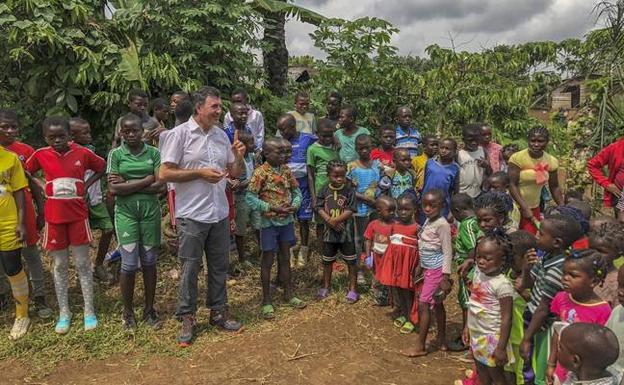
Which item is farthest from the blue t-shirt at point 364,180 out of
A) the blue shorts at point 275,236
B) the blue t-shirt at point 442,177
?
the blue shorts at point 275,236

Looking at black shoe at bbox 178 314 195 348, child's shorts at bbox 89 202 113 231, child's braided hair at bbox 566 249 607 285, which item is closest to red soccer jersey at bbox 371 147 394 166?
black shoe at bbox 178 314 195 348

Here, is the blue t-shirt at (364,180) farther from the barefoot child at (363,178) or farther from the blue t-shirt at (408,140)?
the blue t-shirt at (408,140)

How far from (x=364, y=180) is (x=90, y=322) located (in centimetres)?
291

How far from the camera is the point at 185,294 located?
4246 mm

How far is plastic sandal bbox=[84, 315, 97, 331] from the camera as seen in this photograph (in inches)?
173

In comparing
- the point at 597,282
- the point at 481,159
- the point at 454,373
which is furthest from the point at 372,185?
the point at 597,282

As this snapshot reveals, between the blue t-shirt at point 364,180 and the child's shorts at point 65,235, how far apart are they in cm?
256

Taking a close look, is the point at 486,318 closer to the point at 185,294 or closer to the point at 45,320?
the point at 185,294

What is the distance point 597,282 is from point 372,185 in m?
2.76

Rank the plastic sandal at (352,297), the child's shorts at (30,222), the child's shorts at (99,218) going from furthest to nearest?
the child's shorts at (99,218) < the plastic sandal at (352,297) < the child's shorts at (30,222)

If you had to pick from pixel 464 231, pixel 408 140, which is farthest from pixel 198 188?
pixel 408 140

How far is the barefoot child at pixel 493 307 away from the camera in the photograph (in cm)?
302

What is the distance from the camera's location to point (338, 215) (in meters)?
4.85

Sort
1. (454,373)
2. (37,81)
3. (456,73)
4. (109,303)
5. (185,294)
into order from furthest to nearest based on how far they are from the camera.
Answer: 1. (456,73)
2. (37,81)
3. (109,303)
4. (185,294)
5. (454,373)
